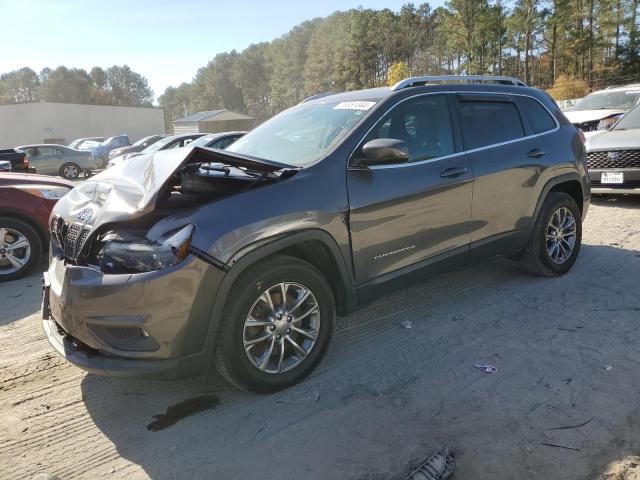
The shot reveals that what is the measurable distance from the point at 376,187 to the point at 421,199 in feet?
1.46

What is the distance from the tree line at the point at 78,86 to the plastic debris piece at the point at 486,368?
123 metres

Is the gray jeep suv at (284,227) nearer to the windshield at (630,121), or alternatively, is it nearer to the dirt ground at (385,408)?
the dirt ground at (385,408)

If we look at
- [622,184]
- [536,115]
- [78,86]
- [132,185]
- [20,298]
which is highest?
[78,86]

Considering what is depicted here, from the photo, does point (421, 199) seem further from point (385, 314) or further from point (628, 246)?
point (628, 246)

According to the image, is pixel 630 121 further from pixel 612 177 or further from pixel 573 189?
pixel 573 189

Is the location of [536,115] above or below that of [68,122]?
below

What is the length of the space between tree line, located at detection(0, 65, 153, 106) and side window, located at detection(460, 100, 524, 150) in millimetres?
121690

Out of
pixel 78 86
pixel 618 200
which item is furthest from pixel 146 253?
pixel 78 86

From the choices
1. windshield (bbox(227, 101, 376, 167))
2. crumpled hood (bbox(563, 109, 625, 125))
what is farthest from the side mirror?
crumpled hood (bbox(563, 109, 625, 125))

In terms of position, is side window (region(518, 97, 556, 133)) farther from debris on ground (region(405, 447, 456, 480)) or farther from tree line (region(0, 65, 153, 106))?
tree line (region(0, 65, 153, 106))

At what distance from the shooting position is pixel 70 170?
69.5 feet

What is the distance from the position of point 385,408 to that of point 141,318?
149 cm

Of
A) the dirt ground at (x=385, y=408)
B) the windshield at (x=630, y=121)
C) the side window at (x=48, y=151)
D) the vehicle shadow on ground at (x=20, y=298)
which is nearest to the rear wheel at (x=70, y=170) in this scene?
the side window at (x=48, y=151)

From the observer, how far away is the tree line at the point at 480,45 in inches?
1965
